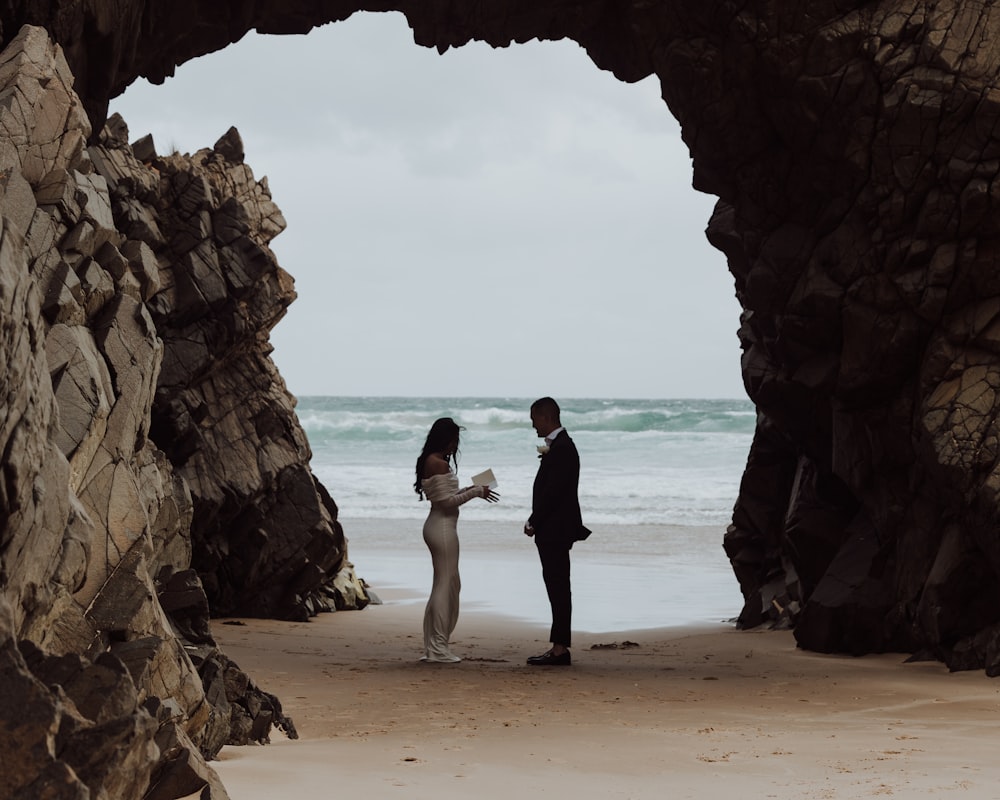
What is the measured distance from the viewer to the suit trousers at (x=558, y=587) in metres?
11.0

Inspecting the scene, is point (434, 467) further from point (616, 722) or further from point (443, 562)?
point (616, 722)

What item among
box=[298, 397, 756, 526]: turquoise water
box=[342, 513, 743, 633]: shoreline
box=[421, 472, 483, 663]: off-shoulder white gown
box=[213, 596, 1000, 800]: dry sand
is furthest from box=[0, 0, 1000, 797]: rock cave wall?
box=[298, 397, 756, 526]: turquoise water

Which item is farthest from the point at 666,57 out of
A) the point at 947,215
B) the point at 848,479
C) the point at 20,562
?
the point at 20,562

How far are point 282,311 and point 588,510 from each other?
648 inches

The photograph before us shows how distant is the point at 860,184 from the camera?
Answer: 11414 millimetres

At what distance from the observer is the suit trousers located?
435 inches

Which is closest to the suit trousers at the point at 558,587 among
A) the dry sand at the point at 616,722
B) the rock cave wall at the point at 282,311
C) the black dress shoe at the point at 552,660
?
the black dress shoe at the point at 552,660

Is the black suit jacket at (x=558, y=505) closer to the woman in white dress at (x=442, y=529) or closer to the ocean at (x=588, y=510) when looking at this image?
the woman in white dress at (x=442, y=529)

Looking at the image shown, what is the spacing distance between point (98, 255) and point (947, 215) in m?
7.75

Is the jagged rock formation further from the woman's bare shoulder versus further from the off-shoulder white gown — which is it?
the woman's bare shoulder

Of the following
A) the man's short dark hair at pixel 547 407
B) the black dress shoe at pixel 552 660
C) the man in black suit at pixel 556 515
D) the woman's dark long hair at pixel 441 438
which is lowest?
the black dress shoe at pixel 552 660

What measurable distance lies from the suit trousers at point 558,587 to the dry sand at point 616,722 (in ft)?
1.28

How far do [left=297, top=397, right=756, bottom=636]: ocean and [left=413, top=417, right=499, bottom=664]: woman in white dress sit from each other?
9.36 feet

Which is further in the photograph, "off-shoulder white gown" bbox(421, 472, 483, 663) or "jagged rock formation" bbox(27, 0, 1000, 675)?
"off-shoulder white gown" bbox(421, 472, 483, 663)
